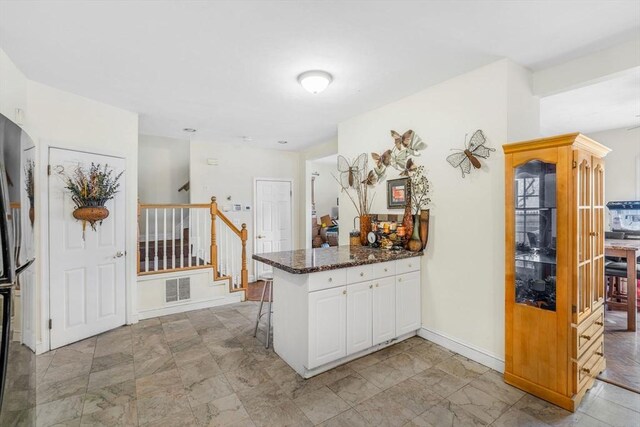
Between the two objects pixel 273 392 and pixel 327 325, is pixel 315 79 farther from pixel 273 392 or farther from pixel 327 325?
pixel 273 392

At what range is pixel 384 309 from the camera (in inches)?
115

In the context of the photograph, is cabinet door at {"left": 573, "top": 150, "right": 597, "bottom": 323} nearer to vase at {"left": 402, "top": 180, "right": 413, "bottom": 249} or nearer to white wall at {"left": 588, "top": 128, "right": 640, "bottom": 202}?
vase at {"left": 402, "top": 180, "right": 413, "bottom": 249}

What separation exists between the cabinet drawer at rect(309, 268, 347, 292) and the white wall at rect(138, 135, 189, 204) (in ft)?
14.2

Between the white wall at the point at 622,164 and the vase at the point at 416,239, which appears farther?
the white wall at the point at 622,164

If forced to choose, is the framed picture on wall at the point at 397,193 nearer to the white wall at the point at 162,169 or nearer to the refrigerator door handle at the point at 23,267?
the refrigerator door handle at the point at 23,267

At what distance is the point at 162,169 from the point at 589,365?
645 centimetres

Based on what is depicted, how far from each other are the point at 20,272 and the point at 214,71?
85.1 inches

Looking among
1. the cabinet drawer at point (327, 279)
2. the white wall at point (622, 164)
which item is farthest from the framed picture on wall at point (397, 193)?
the white wall at point (622, 164)

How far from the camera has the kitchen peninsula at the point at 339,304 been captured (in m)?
2.47

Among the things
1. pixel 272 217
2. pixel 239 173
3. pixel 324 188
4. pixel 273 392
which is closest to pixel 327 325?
pixel 273 392

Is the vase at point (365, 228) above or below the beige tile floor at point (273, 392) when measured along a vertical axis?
above

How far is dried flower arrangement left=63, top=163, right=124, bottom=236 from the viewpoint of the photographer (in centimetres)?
319

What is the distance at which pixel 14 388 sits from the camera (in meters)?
1.19

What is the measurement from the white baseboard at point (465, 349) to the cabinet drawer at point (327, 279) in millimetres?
1259
